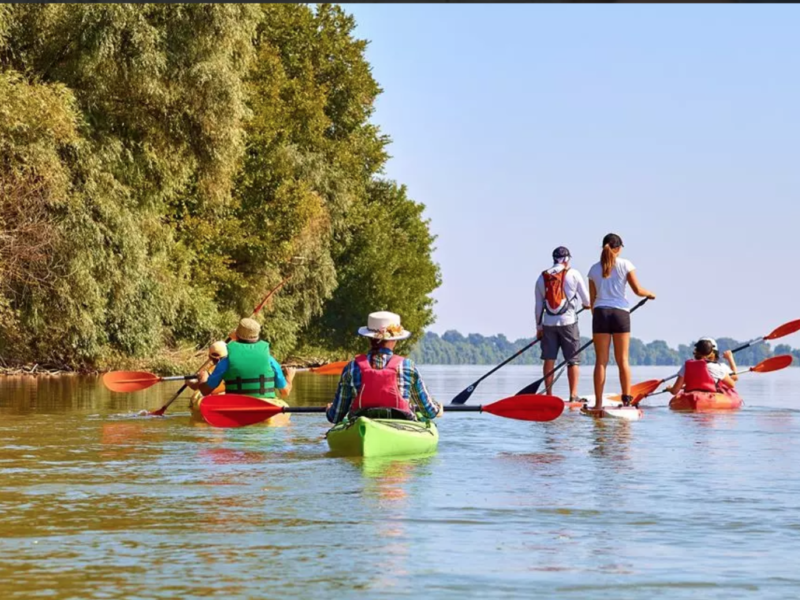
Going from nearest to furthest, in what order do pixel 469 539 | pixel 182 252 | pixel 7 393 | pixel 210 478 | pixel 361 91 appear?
pixel 469 539
pixel 210 478
pixel 7 393
pixel 182 252
pixel 361 91

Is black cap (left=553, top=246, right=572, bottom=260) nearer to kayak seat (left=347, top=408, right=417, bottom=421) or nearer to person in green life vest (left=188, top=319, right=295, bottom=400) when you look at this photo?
person in green life vest (left=188, top=319, right=295, bottom=400)

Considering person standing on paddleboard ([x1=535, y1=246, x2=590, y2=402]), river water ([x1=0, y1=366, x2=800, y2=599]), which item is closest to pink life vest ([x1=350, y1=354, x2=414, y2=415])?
river water ([x1=0, y1=366, x2=800, y2=599])

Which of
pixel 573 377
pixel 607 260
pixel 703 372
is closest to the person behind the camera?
pixel 607 260

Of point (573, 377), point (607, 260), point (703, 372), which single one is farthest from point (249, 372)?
point (703, 372)

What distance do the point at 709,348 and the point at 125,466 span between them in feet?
32.9

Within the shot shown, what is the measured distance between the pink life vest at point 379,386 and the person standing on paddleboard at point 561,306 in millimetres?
6678

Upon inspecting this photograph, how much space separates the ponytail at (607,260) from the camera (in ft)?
50.8

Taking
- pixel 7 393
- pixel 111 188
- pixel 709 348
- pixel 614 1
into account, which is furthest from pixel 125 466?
pixel 111 188

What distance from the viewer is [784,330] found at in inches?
730

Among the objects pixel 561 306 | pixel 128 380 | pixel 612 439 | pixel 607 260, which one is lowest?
pixel 612 439

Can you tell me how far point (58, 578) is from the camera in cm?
579

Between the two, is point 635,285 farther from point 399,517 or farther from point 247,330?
point 399,517

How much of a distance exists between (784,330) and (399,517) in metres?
12.1

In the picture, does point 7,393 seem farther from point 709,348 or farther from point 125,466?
point 125,466
